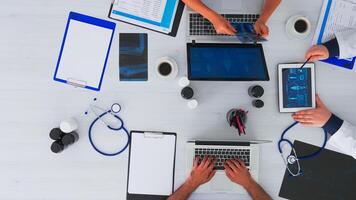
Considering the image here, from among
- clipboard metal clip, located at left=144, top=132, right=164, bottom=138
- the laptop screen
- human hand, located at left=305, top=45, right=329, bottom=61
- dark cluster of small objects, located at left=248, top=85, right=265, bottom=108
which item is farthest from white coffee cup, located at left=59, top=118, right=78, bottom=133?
human hand, located at left=305, top=45, right=329, bottom=61

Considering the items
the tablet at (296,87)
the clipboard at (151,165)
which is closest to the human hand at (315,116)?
the tablet at (296,87)

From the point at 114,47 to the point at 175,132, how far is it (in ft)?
1.35

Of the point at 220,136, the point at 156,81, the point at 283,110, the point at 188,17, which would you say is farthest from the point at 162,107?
the point at 283,110

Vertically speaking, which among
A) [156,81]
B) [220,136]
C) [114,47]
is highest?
[114,47]

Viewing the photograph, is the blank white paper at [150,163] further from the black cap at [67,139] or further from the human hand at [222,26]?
the human hand at [222,26]

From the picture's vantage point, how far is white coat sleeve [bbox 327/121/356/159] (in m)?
1.45

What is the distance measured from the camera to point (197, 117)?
150 centimetres

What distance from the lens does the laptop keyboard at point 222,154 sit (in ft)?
4.84

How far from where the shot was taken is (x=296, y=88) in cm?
148

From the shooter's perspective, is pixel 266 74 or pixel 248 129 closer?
pixel 266 74

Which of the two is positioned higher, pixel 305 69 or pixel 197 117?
pixel 305 69

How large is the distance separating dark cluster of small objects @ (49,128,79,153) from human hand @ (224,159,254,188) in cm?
61

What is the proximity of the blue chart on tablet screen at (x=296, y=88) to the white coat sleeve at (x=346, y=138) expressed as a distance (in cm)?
15

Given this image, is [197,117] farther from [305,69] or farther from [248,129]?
[305,69]
